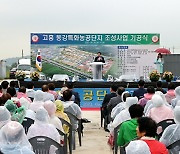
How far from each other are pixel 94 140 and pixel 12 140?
544 centimetres

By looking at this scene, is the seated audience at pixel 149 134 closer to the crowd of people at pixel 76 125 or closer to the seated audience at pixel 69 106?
the crowd of people at pixel 76 125

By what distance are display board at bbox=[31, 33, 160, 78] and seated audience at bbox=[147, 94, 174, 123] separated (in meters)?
14.1

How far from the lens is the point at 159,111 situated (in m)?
7.09

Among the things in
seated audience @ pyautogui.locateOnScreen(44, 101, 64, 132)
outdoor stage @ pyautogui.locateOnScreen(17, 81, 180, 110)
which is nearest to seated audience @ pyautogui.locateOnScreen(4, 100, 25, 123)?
seated audience @ pyautogui.locateOnScreen(44, 101, 64, 132)

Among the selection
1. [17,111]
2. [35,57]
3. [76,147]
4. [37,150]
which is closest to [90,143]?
[76,147]

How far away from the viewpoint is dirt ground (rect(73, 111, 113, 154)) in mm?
8392

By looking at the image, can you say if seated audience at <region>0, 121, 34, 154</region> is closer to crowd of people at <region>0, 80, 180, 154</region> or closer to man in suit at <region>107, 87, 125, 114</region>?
crowd of people at <region>0, 80, 180, 154</region>

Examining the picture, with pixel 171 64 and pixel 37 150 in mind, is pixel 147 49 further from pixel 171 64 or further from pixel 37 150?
pixel 37 150

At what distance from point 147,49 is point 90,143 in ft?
41.5

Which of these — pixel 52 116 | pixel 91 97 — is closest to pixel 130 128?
pixel 52 116

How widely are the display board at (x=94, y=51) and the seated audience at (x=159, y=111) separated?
1407cm

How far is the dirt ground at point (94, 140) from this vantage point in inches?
330

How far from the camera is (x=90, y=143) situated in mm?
9180

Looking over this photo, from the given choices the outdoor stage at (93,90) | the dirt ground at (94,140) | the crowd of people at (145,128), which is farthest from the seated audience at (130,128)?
the outdoor stage at (93,90)
